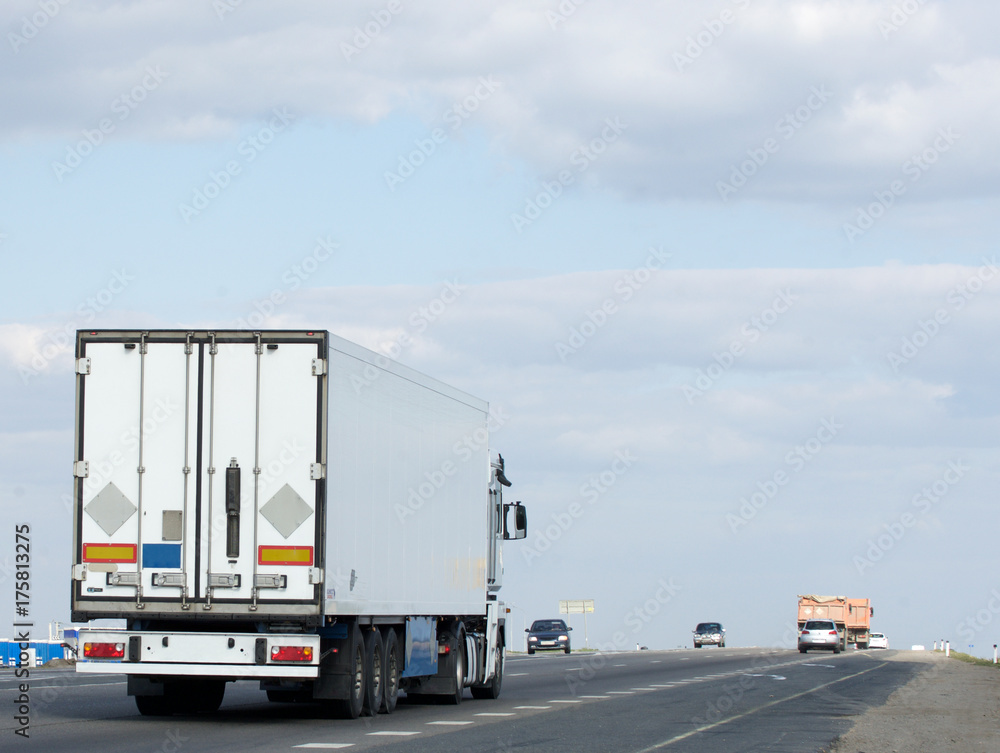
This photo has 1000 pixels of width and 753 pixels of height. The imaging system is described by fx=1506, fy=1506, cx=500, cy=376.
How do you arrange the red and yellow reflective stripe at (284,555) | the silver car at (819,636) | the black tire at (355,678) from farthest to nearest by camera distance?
the silver car at (819,636), the black tire at (355,678), the red and yellow reflective stripe at (284,555)

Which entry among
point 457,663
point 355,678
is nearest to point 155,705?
point 355,678

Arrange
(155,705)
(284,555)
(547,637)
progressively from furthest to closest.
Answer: (547,637) → (155,705) → (284,555)

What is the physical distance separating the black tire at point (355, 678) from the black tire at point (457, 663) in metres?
3.84

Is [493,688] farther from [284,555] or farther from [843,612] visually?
[843,612]

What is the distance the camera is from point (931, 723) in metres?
20.6

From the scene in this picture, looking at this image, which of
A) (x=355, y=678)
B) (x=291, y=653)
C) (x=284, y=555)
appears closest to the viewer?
(x=284, y=555)

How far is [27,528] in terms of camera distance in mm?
17078

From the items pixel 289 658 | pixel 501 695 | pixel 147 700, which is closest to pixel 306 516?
pixel 289 658

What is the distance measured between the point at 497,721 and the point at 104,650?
5130mm

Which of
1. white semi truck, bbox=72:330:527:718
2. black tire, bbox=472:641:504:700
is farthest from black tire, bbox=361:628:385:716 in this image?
black tire, bbox=472:641:504:700

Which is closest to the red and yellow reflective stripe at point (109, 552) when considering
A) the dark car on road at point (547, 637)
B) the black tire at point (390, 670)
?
the black tire at point (390, 670)

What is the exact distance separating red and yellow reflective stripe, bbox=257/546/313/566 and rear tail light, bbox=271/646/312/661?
3.03 feet

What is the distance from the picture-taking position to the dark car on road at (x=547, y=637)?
213 ft

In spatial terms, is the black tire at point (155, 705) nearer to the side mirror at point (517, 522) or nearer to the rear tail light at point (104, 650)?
the rear tail light at point (104, 650)
